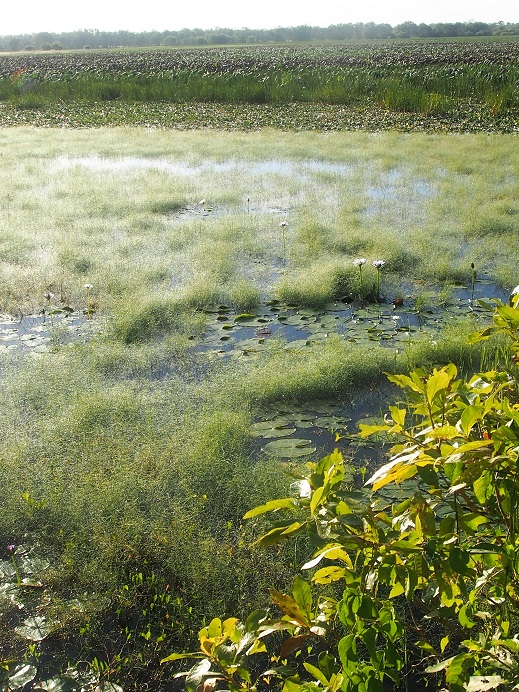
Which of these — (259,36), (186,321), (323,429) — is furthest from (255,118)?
(259,36)

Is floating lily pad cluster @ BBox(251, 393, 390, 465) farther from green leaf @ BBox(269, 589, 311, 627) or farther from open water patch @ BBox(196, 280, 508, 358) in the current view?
green leaf @ BBox(269, 589, 311, 627)

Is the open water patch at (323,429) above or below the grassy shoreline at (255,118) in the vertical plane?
below

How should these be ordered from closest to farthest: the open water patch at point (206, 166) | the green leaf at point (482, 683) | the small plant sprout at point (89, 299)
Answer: the green leaf at point (482, 683)
the small plant sprout at point (89, 299)
the open water patch at point (206, 166)

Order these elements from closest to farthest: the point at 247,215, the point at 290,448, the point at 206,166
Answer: the point at 290,448
the point at 247,215
the point at 206,166

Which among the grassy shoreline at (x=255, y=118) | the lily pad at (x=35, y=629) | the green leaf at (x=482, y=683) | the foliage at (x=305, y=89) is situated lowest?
the lily pad at (x=35, y=629)

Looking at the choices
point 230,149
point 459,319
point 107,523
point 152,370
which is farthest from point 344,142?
point 107,523

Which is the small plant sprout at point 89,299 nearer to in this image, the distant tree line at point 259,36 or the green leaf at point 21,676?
the green leaf at point 21,676

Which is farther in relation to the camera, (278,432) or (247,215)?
(247,215)

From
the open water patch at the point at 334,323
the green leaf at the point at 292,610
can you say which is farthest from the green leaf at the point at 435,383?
the open water patch at the point at 334,323

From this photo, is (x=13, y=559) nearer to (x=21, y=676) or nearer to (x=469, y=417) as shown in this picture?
(x=21, y=676)

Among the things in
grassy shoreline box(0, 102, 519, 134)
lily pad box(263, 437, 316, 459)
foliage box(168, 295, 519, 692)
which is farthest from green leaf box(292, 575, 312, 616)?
grassy shoreline box(0, 102, 519, 134)

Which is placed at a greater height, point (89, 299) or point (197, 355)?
point (89, 299)

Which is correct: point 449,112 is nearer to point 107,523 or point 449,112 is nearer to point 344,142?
point 344,142

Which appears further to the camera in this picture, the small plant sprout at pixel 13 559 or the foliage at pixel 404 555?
the small plant sprout at pixel 13 559
